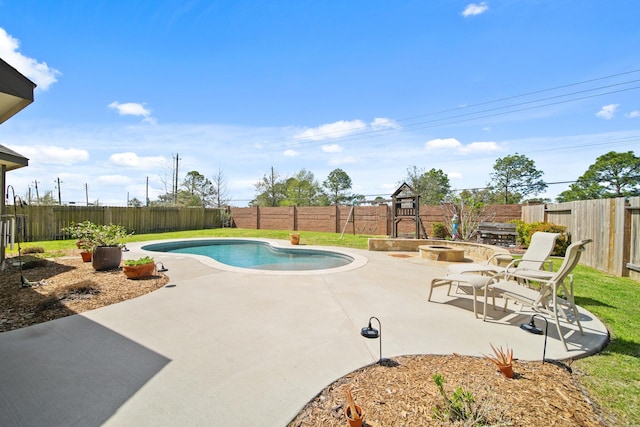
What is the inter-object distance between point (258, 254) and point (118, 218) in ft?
33.2

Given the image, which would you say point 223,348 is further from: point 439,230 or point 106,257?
point 439,230

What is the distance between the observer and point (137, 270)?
5457mm

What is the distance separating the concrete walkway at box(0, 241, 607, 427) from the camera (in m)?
1.89

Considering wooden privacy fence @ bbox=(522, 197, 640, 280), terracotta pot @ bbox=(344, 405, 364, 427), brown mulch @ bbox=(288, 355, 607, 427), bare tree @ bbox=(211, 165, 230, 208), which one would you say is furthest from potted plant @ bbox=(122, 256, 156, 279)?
bare tree @ bbox=(211, 165, 230, 208)

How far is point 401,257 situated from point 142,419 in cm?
762

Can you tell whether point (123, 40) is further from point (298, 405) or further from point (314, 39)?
point (298, 405)

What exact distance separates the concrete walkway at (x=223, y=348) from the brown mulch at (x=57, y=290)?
40 centimetres

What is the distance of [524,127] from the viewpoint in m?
14.1

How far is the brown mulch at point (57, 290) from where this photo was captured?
144 inches

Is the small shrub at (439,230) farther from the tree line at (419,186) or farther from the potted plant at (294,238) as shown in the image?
A: the tree line at (419,186)

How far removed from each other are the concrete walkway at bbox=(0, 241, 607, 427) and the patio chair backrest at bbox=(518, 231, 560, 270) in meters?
0.82

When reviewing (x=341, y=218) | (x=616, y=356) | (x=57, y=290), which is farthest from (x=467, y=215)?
(x=57, y=290)

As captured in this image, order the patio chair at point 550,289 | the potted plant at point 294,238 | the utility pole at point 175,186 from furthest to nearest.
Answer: the utility pole at point 175,186 → the potted plant at point 294,238 → the patio chair at point 550,289

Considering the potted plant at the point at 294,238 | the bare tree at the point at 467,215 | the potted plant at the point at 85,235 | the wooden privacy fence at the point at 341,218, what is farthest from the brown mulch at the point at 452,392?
the wooden privacy fence at the point at 341,218
